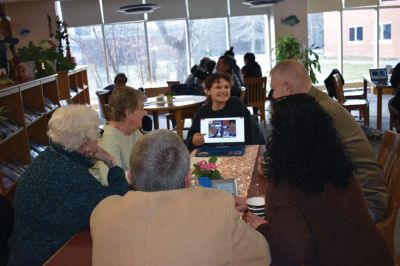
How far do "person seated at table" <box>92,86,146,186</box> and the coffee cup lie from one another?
104 cm

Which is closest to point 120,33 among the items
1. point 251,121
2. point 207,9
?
point 207,9

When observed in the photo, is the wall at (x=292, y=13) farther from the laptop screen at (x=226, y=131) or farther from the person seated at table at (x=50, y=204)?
the person seated at table at (x=50, y=204)

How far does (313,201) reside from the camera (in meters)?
1.37

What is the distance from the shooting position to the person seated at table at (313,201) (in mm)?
1360

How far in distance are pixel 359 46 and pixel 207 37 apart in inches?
153

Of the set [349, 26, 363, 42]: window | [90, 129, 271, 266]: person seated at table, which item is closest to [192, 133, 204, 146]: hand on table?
[90, 129, 271, 266]: person seated at table

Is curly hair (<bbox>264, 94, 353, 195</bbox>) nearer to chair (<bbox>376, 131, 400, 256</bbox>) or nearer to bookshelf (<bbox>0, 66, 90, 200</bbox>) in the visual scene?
chair (<bbox>376, 131, 400, 256</bbox>)

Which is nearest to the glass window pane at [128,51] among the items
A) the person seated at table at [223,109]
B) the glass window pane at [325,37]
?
the glass window pane at [325,37]

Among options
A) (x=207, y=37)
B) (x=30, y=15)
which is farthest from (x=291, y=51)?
(x=30, y=15)

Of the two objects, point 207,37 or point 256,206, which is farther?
point 207,37

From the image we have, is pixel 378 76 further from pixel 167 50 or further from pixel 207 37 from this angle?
pixel 167 50

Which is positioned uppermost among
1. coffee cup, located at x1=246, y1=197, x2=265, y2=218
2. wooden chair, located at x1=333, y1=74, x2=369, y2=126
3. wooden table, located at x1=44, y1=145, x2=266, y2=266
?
coffee cup, located at x1=246, y1=197, x2=265, y2=218

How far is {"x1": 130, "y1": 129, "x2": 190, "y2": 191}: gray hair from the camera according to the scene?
1295mm

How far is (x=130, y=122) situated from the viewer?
2.68 m
